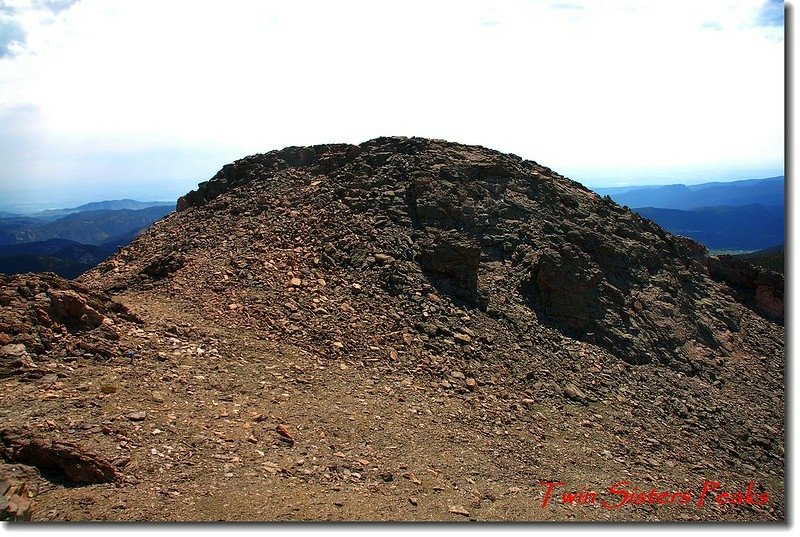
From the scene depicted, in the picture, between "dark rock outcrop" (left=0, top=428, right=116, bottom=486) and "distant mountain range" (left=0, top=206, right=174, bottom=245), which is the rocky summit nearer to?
"dark rock outcrop" (left=0, top=428, right=116, bottom=486)

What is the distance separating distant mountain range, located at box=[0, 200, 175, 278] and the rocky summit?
8880mm

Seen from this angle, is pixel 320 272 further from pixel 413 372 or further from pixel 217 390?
pixel 217 390

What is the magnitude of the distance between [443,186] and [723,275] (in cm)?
1255

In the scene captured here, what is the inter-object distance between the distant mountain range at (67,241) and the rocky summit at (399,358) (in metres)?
8.88

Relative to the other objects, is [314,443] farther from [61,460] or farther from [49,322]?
[49,322]

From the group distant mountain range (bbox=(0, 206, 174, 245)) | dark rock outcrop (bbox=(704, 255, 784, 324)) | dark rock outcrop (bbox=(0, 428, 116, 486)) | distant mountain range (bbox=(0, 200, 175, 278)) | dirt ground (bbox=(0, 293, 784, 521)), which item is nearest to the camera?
dark rock outcrop (bbox=(0, 428, 116, 486))

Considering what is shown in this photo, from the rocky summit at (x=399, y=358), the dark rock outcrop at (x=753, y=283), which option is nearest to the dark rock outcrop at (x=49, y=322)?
the rocky summit at (x=399, y=358)

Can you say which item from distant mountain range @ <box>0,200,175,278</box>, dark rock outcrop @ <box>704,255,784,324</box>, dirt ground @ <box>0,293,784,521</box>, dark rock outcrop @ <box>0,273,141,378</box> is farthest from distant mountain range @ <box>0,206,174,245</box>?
dirt ground @ <box>0,293,784,521</box>

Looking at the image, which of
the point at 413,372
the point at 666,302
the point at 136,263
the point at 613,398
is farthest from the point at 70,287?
the point at 666,302

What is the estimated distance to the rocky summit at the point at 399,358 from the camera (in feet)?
26.3

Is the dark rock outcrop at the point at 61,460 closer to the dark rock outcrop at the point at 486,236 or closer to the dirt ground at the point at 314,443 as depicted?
the dirt ground at the point at 314,443

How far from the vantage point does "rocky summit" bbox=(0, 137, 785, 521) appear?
8023 mm

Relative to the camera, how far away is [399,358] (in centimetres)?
1265

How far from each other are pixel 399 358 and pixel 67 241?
97721 millimetres
